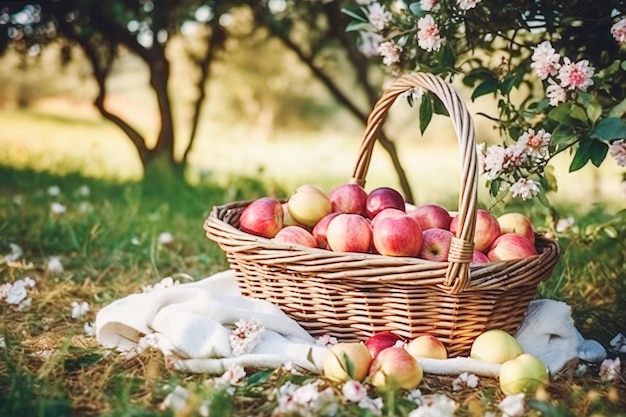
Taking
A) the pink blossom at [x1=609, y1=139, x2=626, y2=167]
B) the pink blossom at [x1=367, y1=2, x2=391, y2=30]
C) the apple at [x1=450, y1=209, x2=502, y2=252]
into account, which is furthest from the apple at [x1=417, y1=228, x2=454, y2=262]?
the pink blossom at [x1=367, y1=2, x2=391, y2=30]

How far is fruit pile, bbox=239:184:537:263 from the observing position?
2.28 m

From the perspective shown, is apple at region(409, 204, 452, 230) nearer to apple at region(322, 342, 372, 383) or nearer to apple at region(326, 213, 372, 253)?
apple at region(326, 213, 372, 253)

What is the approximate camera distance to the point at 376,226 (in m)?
2.31

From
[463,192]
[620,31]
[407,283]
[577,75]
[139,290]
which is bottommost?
[139,290]

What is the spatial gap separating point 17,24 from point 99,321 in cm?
453

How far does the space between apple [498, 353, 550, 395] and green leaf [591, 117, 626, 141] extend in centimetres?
66

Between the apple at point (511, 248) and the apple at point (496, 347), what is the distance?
0.26m

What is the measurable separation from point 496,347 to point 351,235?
1.90 feet

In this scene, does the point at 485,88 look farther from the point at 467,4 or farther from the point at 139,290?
the point at 139,290

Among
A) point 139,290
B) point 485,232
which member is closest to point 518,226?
point 485,232

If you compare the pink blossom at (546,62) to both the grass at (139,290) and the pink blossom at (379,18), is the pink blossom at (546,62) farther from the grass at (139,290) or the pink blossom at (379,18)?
the grass at (139,290)

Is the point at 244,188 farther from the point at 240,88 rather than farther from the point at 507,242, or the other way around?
the point at 240,88

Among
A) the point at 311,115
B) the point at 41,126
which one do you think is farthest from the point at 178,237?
the point at 311,115

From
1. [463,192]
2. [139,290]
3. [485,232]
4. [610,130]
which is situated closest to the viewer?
[610,130]
